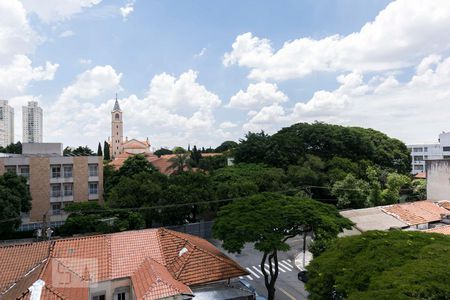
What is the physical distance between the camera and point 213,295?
14.7m

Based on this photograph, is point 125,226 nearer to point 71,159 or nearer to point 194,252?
point 194,252

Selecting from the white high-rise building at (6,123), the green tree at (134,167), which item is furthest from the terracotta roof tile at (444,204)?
the white high-rise building at (6,123)

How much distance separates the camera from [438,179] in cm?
3503

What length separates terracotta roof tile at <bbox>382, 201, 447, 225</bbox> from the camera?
2894 centimetres

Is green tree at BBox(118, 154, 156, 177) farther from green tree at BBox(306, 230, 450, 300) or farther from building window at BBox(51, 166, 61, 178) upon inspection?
green tree at BBox(306, 230, 450, 300)

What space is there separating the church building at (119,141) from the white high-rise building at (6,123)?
82.3 ft

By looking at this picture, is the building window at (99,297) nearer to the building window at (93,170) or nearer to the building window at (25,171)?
the building window at (25,171)

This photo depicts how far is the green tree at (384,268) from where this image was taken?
755 cm

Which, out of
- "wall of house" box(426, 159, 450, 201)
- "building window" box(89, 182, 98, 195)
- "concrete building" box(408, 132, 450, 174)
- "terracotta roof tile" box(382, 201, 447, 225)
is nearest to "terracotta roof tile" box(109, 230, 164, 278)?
"building window" box(89, 182, 98, 195)

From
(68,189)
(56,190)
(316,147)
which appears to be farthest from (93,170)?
(316,147)

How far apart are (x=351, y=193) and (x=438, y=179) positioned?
891 cm

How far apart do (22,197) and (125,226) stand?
30.4ft

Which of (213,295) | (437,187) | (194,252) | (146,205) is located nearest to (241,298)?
(213,295)

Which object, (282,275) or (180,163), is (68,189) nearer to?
(180,163)
